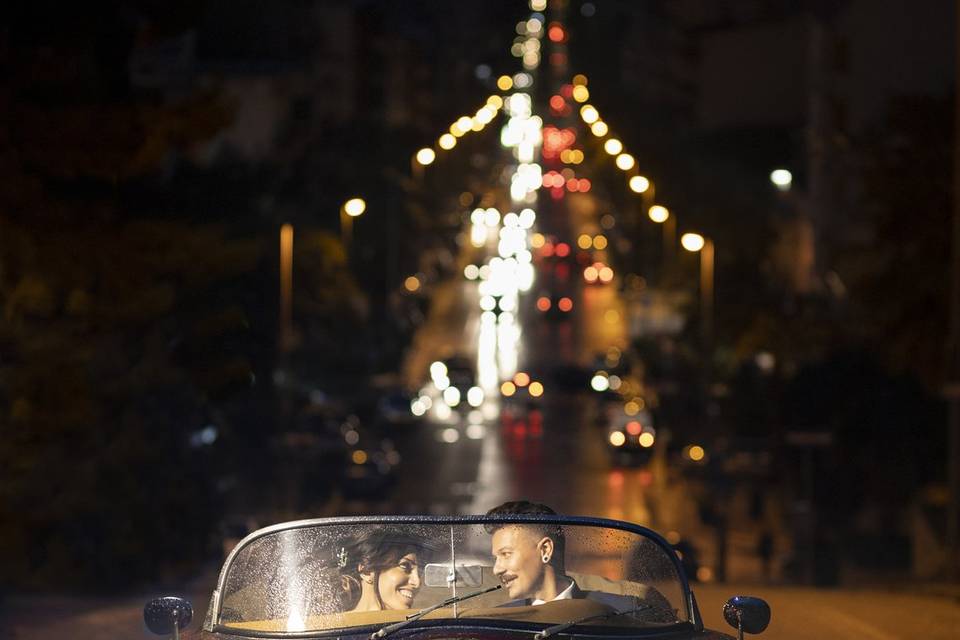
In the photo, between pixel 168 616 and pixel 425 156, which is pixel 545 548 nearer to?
pixel 168 616

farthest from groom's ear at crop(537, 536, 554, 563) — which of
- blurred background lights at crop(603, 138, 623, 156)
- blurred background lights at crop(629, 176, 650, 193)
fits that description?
blurred background lights at crop(629, 176, 650, 193)

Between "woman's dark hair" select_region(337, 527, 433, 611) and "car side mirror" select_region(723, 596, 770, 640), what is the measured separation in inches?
37.3

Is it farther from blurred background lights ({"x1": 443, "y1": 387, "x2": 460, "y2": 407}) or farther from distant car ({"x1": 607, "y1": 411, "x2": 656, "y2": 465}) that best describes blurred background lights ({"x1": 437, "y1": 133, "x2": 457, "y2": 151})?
blurred background lights ({"x1": 443, "y1": 387, "x2": 460, "y2": 407})

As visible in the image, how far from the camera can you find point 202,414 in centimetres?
2191

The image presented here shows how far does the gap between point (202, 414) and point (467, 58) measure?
143 metres

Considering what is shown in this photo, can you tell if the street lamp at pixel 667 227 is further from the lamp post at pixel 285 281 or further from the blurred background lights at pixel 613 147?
the lamp post at pixel 285 281

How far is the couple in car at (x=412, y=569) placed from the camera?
502 cm

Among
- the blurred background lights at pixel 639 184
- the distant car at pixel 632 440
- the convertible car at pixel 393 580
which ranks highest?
the blurred background lights at pixel 639 184

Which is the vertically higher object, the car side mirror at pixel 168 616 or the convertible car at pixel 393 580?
the convertible car at pixel 393 580

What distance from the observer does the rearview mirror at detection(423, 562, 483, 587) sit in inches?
197

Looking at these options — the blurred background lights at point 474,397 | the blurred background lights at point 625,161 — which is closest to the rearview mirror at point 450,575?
the blurred background lights at point 625,161

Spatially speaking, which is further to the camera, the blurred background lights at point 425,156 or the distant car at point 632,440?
the distant car at point 632,440

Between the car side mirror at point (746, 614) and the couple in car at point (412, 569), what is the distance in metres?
0.30

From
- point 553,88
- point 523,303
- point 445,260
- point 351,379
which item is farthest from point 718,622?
point 553,88
